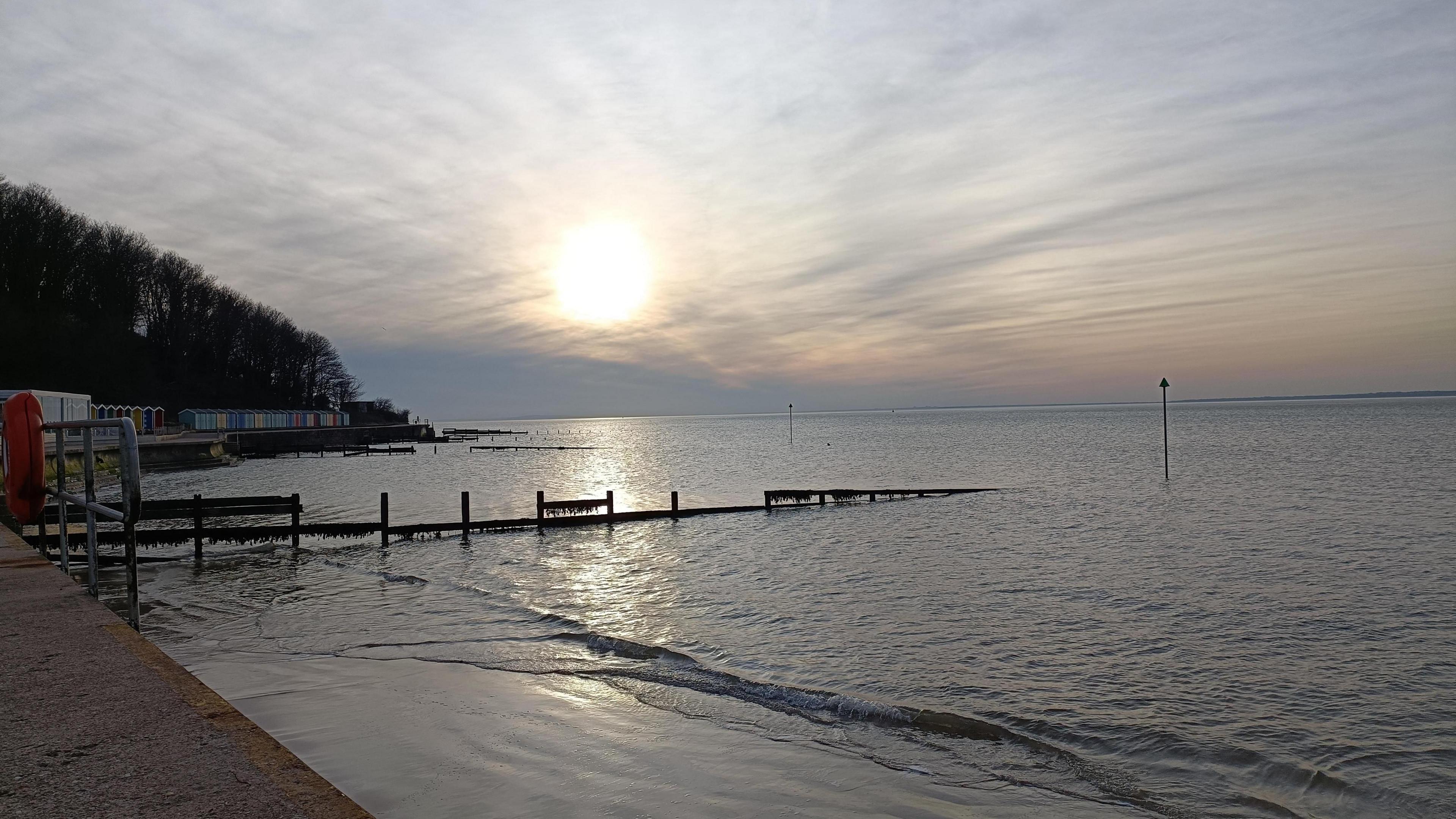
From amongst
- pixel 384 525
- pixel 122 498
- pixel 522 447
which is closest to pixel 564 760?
pixel 122 498

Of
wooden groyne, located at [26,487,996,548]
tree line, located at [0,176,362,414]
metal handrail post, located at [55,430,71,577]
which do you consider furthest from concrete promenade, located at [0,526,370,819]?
tree line, located at [0,176,362,414]

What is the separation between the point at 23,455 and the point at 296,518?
48.1 ft

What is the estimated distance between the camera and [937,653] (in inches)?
499

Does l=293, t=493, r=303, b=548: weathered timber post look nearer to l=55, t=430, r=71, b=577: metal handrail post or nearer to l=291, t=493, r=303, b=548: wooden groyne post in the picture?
l=291, t=493, r=303, b=548: wooden groyne post

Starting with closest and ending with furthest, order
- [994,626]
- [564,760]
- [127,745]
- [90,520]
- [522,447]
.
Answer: [127,745] < [90,520] < [564,760] < [994,626] < [522,447]

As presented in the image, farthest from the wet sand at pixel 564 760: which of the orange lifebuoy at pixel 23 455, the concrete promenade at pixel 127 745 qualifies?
the orange lifebuoy at pixel 23 455

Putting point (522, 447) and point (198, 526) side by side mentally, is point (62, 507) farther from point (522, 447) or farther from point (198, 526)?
point (522, 447)

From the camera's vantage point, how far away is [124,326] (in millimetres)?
76125

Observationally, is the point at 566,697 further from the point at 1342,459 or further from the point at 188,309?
the point at 188,309

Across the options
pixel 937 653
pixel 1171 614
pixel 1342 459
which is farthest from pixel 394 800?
pixel 1342 459

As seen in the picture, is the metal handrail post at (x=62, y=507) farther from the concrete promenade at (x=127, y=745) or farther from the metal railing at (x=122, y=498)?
the concrete promenade at (x=127, y=745)

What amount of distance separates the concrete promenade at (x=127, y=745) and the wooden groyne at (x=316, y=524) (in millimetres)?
12199

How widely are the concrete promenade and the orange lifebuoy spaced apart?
10.9 feet

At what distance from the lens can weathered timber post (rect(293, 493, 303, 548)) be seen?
2286 cm
